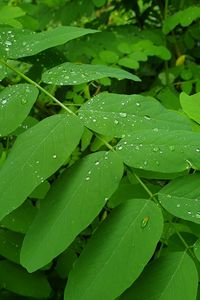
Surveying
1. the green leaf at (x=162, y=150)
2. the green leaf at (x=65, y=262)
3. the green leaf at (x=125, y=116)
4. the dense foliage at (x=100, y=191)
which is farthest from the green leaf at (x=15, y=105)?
the green leaf at (x=65, y=262)

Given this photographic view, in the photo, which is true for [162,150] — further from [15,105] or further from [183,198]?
[15,105]

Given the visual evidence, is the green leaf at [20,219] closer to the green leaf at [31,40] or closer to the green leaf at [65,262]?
the green leaf at [65,262]

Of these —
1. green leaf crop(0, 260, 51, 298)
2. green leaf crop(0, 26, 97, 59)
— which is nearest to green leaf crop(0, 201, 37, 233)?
green leaf crop(0, 260, 51, 298)

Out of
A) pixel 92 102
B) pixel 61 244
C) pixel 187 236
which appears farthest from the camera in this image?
pixel 92 102

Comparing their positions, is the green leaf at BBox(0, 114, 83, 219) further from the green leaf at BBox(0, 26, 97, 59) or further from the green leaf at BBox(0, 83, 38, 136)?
the green leaf at BBox(0, 26, 97, 59)

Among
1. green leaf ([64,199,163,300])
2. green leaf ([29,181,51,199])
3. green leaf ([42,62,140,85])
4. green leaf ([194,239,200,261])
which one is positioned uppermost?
green leaf ([42,62,140,85])

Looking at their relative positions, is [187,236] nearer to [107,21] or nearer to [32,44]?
[32,44]

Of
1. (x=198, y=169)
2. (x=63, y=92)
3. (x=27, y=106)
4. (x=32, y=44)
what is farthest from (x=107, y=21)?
(x=198, y=169)
